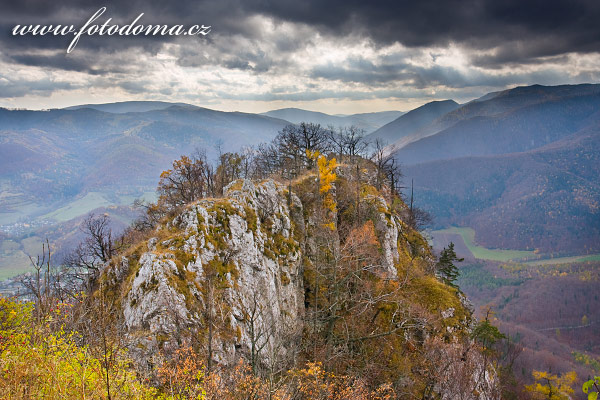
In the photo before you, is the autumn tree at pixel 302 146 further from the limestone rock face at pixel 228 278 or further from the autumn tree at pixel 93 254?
the autumn tree at pixel 93 254

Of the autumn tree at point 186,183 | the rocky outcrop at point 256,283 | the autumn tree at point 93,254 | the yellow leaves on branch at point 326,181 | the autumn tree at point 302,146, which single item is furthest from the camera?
the autumn tree at point 302,146

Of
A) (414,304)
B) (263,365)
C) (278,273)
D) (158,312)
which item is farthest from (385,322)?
(158,312)

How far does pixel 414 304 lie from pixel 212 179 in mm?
28950

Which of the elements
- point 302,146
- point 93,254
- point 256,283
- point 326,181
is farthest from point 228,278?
point 302,146

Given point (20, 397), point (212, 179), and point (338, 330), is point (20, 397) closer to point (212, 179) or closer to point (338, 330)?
point (338, 330)

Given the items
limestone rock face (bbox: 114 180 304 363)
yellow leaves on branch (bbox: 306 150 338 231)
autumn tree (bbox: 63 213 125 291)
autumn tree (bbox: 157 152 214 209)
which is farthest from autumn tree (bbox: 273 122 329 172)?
autumn tree (bbox: 63 213 125 291)

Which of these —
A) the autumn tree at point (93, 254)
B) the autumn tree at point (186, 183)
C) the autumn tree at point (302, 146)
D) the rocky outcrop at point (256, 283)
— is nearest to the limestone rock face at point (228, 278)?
the rocky outcrop at point (256, 283)

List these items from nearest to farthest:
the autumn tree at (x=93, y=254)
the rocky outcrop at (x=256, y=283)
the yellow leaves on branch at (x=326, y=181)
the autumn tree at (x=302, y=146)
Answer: the rocky outcrop at (x=256, y=283), the autumn tree at (x=93, y=254), the yellow leaves on branch at (x=326, y=181), the autumn tree at (x=302, y=146)

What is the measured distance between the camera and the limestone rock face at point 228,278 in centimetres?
1609

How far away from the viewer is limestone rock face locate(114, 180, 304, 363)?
16094 millimetres

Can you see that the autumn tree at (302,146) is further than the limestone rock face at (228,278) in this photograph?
Yes

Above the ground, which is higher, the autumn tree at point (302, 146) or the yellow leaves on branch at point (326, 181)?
the autumn tree at point (302, 146)

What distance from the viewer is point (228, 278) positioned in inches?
796

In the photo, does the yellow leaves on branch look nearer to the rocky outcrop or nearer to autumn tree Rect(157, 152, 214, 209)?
the rocky outcrop
